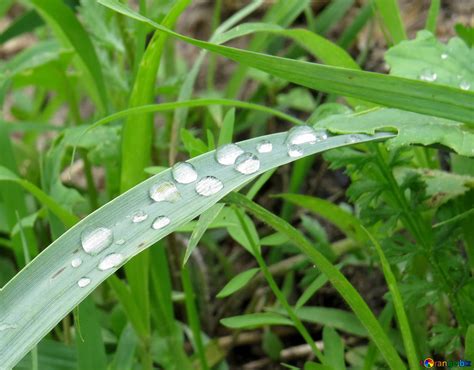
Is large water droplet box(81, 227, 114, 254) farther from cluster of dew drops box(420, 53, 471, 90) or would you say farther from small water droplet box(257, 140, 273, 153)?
cluster of dew drops box(420, 53, 471, 90)

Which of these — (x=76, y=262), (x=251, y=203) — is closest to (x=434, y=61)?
(x=251, y=203)

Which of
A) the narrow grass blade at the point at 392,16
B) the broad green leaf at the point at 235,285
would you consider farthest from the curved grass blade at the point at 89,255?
the narrow grass blade at the point at 392,16

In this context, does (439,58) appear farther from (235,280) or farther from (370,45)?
(370,45)

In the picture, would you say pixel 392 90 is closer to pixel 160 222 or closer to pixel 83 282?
pixel 160 222

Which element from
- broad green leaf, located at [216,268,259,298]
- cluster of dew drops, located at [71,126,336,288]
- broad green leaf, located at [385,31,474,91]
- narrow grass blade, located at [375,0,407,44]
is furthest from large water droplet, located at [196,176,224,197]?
narrow grass blade, located at [375,0,407,44]

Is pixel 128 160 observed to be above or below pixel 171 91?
below

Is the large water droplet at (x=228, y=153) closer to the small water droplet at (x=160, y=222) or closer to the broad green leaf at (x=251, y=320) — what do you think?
the small water droplet at (x=160, y=222)

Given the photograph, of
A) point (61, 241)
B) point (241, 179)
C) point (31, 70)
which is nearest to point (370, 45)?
point (31, 70)
